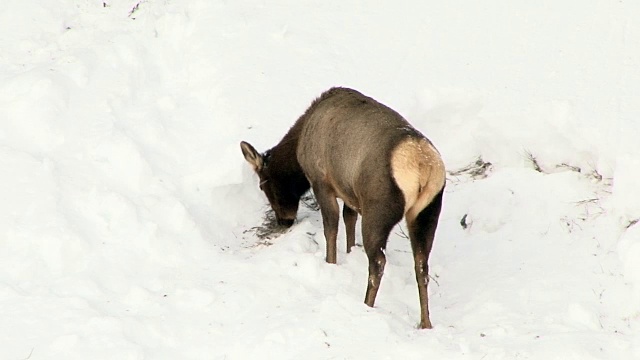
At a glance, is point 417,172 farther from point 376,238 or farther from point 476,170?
point 476,170

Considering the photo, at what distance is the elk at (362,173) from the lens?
714 centimetres

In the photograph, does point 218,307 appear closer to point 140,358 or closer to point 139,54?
point 140,358

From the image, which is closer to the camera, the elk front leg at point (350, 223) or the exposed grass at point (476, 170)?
the elk front leg at point (350, 223)

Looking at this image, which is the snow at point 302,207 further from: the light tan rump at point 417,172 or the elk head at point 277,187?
the light tan rump at point 417,172

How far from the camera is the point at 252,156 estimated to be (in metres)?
9.23

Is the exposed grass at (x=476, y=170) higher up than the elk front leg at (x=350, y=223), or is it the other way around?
the exposed grass at (x=476, y=170)

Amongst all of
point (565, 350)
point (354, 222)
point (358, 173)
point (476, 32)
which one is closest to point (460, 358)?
point (565, 350)

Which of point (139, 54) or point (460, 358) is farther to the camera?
point (139, 54)

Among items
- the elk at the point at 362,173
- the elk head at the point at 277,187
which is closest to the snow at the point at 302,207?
the elk head at the point at 277,187

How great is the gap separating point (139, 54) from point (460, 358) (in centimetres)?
552

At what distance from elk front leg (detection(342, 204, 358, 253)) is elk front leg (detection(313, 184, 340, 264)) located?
0.28 meters

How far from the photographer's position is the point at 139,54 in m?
10.5

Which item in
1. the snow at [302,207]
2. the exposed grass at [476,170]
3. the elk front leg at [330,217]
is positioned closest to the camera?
the snow at [302,207]

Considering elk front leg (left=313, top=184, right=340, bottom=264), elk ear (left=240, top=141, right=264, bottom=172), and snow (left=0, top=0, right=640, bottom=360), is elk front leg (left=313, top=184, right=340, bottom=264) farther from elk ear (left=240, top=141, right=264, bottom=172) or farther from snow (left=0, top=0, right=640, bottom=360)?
elk ear (left=240, top=141, right=264, bottom=172)
